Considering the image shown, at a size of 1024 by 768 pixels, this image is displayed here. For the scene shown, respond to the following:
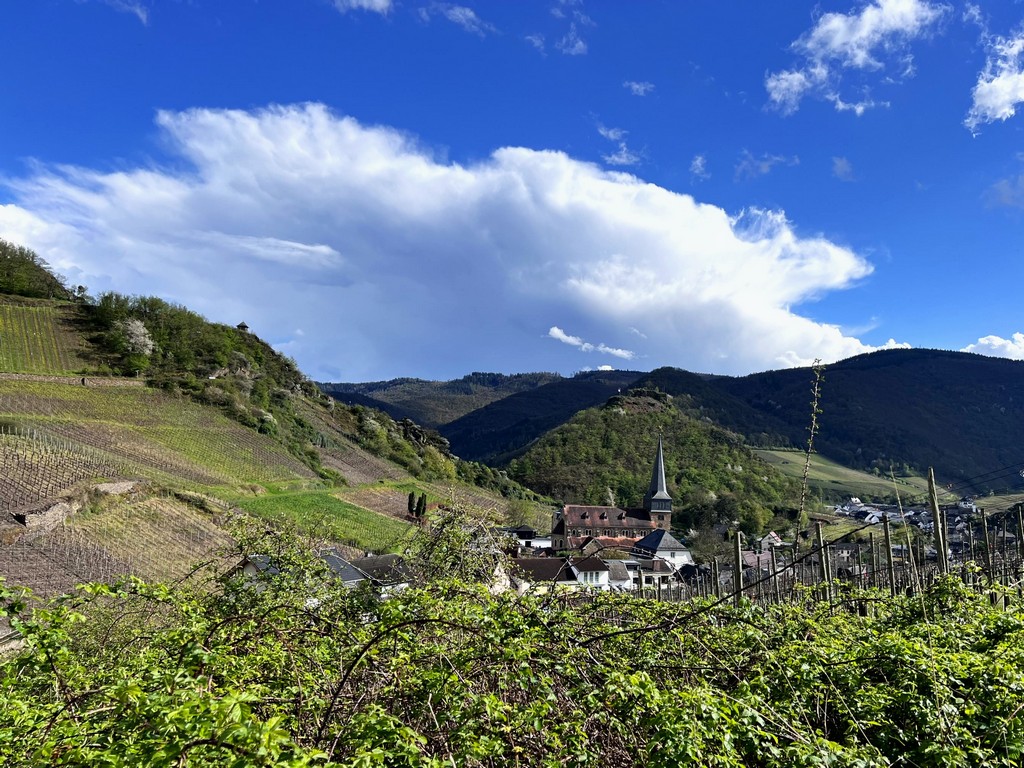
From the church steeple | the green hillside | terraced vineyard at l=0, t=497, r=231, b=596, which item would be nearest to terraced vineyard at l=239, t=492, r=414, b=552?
the green hillside

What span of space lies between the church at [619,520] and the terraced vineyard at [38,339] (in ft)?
195

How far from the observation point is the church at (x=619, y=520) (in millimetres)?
67250

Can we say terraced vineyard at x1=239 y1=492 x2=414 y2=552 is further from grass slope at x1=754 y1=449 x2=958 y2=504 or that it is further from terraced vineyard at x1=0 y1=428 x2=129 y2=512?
grass slope at x1=754 y1=449 x2=958 y2=504

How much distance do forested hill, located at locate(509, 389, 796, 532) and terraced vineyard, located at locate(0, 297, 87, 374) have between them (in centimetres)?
7099

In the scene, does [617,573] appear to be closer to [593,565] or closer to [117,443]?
[593,565]

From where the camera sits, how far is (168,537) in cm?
3161

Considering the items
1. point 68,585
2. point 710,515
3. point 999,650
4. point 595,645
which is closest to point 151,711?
point 595,645

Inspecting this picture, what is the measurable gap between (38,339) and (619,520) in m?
74.8

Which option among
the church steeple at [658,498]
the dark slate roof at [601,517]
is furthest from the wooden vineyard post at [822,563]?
the church steeple at [658,498]

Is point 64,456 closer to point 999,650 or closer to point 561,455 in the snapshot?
point 999,650

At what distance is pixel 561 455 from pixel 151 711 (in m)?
109

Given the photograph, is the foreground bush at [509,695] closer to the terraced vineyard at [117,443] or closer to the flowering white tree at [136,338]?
the terraced vineyard at [117,443]

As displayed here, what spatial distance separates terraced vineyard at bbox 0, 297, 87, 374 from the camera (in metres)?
57.8

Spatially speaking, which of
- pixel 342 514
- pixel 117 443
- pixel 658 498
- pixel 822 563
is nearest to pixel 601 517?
pixel 658 498
